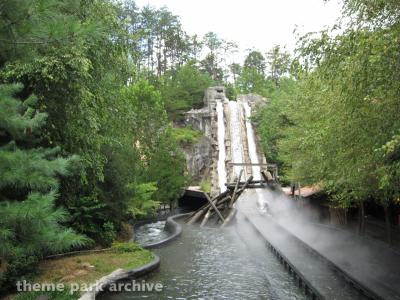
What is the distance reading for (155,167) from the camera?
92.7 feet

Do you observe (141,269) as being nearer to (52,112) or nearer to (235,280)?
(235,280)

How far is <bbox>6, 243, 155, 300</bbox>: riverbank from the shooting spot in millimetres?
8797

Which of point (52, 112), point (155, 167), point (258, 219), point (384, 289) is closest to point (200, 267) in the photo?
point (384, 289)

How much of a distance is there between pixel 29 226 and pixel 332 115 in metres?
6.71

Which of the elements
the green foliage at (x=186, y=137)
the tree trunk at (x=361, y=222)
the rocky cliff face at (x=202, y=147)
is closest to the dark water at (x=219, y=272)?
the tree trunk at (x=361, y=222)

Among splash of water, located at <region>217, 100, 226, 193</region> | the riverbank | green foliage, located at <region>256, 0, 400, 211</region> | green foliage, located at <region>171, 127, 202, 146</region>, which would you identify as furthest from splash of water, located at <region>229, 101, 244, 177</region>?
green foliage, located at <region>256, 0, 400, 211</region>

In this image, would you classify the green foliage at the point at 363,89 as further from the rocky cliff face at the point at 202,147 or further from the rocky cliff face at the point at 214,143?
the rocky cliff face at the point at 202,147

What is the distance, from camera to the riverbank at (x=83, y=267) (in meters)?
8.80

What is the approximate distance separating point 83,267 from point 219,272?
409 cm

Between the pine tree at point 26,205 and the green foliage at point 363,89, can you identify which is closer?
the pine tree at point 26,205

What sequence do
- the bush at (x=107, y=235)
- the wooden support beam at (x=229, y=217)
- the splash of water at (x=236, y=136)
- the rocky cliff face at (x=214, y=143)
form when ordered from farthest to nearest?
the splash of water at (x=236, y=136)
the rocky cliff face at (x=214, y=143)
the wooden support beam at (x=229, y=217)
the bush at (x=107, y=235)

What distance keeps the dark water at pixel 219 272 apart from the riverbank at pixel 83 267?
643mm

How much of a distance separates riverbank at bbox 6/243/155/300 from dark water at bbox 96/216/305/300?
0.64m

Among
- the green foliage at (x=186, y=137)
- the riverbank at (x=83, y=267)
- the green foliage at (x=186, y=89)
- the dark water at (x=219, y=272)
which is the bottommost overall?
the dark water at (x=219, y=272)
